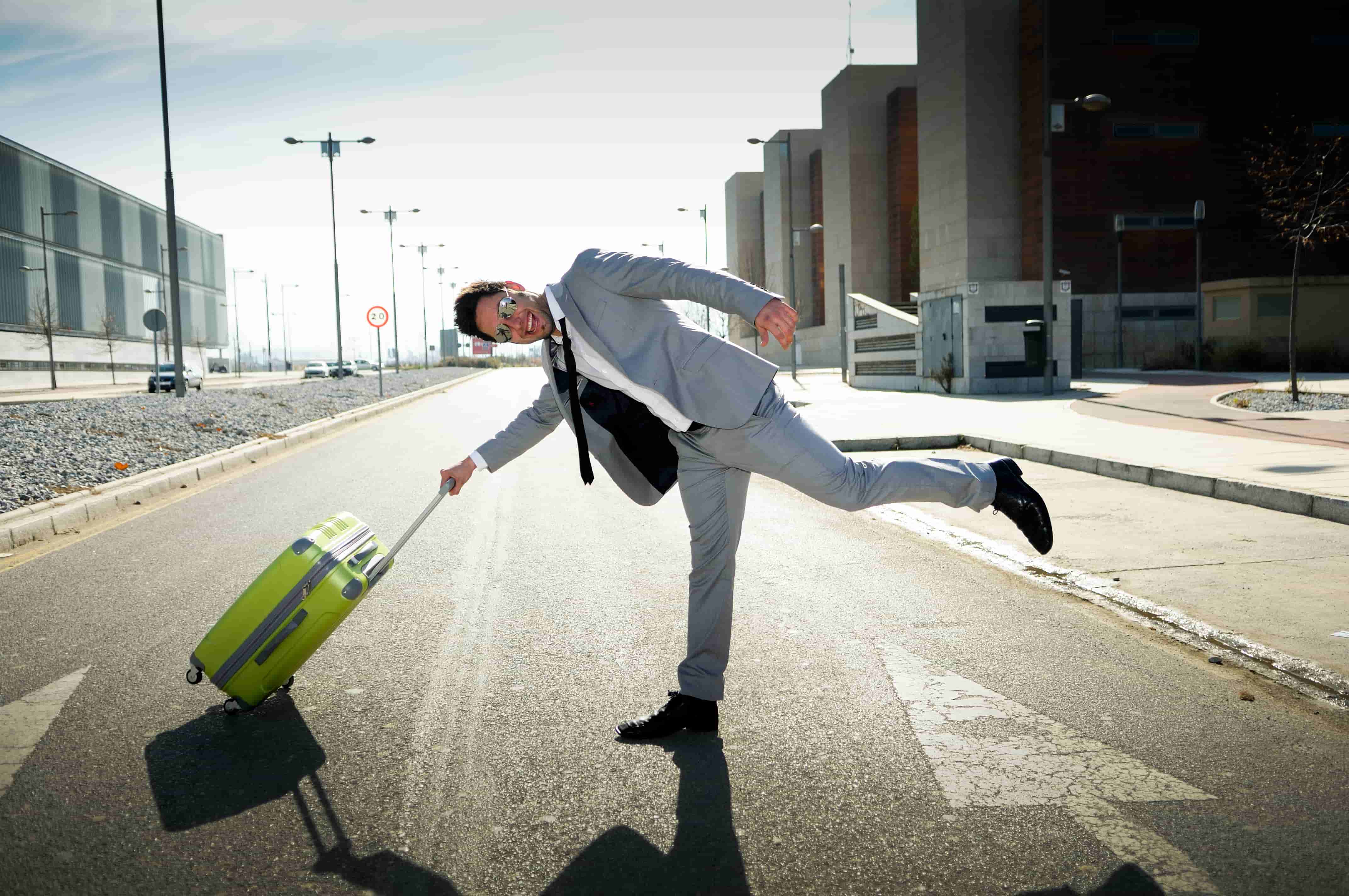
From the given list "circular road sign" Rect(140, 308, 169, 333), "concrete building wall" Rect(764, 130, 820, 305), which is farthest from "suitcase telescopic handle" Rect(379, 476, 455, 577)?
"concrete building wall" Rect(764, 130, 820, 305)

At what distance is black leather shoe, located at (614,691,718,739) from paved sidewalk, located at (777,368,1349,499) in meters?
6.01

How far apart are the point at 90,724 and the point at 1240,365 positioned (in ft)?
102

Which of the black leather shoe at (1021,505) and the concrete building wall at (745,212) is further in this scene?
the concrete building wall at (745,212)

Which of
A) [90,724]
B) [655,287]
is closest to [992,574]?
[655,287]

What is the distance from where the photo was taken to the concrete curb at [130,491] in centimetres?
794

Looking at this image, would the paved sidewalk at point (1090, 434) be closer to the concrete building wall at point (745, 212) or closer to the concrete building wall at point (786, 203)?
the concrete building wall at point (786, 203)

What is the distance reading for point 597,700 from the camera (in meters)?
3.82

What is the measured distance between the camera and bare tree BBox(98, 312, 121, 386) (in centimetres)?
5916

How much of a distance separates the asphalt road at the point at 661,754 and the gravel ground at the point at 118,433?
5.08m

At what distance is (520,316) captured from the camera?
11.5 ft

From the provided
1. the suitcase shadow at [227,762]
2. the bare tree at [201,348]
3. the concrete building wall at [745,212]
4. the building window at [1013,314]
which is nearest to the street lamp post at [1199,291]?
the building window at [1013,314]

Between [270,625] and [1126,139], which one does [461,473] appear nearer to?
[270,625]

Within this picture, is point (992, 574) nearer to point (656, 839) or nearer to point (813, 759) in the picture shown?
point (813, 759)

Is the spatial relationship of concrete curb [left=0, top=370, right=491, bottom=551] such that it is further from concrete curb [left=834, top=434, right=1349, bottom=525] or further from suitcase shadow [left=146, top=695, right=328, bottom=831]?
concrete curb [left=834, top=434, right=1349, bottom=525]
